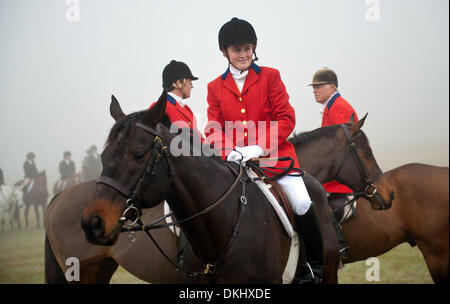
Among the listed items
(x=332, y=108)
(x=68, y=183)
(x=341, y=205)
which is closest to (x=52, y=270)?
(x=341, y=205)

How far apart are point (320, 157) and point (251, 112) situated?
1.51 m

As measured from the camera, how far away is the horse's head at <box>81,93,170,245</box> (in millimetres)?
1963

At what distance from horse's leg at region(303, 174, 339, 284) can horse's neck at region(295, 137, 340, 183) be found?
115cm

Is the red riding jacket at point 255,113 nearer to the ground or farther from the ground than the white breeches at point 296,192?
farther from the ground

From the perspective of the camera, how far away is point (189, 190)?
2.33 meters

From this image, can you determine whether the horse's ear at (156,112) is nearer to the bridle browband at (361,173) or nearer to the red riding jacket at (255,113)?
the red riding jacket at (255,113)

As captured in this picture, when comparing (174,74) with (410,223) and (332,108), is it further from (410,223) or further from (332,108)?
(410,223)

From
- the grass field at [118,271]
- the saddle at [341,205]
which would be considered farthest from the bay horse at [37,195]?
the saddle at [341,205]

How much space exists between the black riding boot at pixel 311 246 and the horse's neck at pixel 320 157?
1.46 m

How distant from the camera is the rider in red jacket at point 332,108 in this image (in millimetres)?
4446

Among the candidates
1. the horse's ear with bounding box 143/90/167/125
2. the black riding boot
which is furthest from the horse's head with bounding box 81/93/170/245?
the black riding boot

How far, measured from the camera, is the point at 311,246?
2.79m
